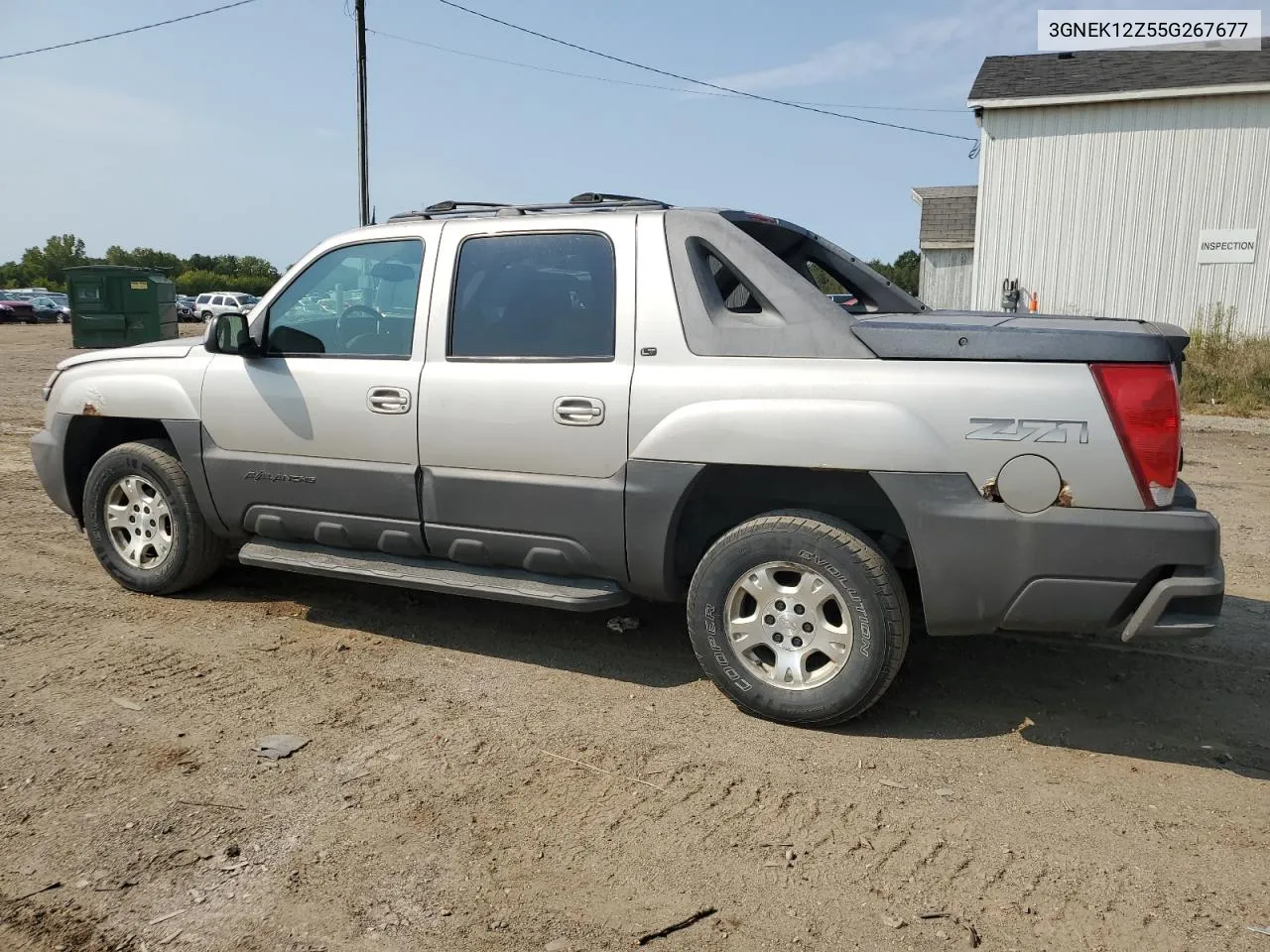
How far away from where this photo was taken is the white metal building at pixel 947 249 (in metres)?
27.0

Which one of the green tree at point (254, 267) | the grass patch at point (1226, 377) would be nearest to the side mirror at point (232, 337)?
the grass patch at point (1226, 377)

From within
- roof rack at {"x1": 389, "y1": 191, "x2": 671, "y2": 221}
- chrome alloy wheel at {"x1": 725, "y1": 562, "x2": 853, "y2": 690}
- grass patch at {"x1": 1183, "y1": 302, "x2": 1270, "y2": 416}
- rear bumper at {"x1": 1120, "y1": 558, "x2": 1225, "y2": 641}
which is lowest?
chrome alloy wheel at {"x1": 725, "y1": 562, "x2": 853, "y2": 690}

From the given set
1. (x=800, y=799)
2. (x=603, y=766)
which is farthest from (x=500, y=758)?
(x=800, y=799)

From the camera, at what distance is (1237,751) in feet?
12.4

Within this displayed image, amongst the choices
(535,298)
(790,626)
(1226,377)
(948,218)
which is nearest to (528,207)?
(535,298)

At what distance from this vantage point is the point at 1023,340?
3.53m

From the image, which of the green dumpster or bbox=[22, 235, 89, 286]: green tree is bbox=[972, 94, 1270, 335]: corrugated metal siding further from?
bbox=[22, 235, 89, 286]: green tree

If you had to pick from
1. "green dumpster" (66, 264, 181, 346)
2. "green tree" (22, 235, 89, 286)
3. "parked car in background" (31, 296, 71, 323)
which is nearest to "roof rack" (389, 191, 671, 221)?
"green dumpster" (66, 264, 181, 346)

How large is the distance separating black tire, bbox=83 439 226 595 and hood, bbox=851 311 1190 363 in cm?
351

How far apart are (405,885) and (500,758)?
809 mm

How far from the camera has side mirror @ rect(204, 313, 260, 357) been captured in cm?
498

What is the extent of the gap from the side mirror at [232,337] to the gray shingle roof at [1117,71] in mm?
17863

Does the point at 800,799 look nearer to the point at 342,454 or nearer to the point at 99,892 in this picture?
the point at 99,892

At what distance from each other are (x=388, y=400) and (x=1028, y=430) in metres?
2.70
